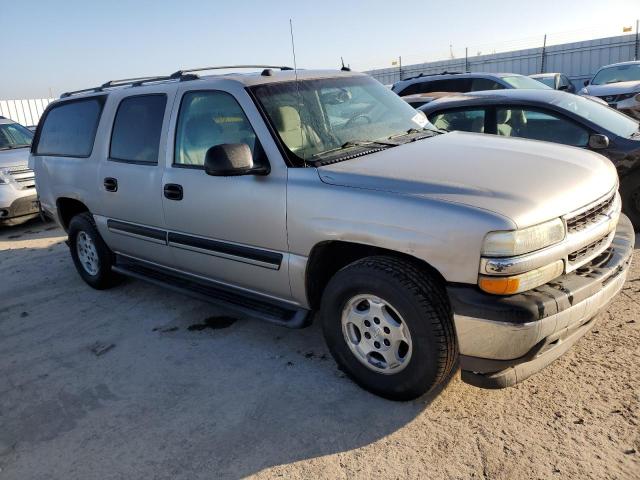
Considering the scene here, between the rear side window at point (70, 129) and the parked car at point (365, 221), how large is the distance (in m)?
0.26

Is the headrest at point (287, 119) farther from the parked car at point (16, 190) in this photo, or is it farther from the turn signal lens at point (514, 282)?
the parked car at point (16, 190)

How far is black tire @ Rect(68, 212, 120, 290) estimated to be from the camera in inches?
192

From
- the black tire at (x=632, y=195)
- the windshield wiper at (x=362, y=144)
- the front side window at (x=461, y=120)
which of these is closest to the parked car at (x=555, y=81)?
the front side window at (x=461, y=120)

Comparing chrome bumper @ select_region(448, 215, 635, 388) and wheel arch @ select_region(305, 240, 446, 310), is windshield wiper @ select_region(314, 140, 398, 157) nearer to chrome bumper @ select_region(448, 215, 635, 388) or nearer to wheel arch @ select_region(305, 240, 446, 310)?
wheel arch @ select_region(305, 240, 446, 310)

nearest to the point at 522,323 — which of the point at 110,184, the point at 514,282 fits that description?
the point at 514,282

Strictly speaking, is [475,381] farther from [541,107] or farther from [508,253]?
[541,107]

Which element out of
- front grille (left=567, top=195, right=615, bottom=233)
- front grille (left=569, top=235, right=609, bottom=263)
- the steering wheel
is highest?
the steering wheel

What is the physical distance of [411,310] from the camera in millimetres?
2602

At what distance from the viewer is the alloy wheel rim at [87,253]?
4988 millimetres

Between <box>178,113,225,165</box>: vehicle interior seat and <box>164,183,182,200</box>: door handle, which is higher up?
<box>178,113,225,165</box>: vehicle interior seat

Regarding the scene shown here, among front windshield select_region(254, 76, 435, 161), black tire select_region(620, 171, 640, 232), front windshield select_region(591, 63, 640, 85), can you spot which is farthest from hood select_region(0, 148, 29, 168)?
front windshield select_region(591, 63, 640, 85)

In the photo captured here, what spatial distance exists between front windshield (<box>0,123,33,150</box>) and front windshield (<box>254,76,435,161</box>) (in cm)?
748

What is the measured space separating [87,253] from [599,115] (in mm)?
5425

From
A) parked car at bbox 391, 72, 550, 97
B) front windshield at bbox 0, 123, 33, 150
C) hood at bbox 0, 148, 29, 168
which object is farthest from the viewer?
parked car at bbox 391, 72, 550, 97
